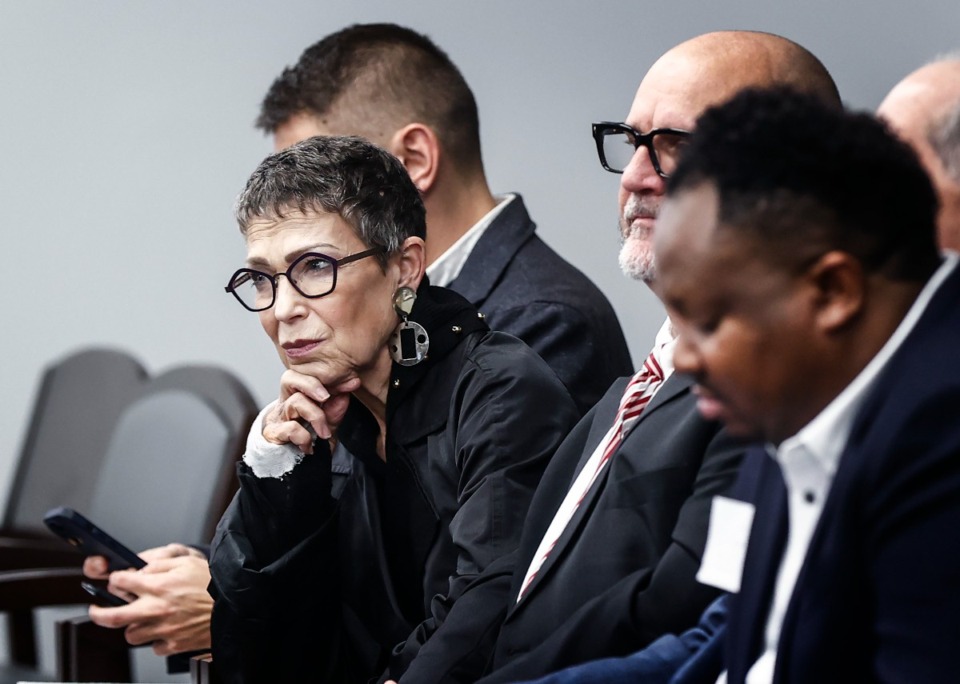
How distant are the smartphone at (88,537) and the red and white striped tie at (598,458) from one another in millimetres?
791

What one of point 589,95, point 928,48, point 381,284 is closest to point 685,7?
point 589,95

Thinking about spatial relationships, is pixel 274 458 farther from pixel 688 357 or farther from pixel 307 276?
pixel 688 357

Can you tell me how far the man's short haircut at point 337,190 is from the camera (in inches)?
83.4

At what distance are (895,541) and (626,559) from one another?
63 cm

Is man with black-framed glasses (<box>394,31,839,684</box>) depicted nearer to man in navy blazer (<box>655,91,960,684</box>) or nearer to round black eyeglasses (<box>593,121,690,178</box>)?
round black eyeglasses (<box>593,121,690,178</box>)

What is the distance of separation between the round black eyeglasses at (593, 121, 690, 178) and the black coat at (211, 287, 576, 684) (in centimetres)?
34

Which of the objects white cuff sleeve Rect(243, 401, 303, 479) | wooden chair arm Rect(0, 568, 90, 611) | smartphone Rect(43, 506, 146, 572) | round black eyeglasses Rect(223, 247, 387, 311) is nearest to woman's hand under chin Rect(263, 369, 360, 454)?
white cuff sleeve Rect(243, 401, 303, 479)

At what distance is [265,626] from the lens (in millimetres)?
2182

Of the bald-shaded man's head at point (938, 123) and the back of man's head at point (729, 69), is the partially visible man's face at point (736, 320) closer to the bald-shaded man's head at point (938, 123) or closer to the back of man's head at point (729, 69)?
the bald-shaded man's head at point (938, 123)

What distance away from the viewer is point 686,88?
2014 millimetres

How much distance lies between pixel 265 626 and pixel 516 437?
552 millimetres

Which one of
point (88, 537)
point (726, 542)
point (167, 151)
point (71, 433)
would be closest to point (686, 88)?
point (726, 542)

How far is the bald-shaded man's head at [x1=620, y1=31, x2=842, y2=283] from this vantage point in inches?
78.4

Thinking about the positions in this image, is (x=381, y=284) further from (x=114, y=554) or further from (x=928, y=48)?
(x=928, y=48)
